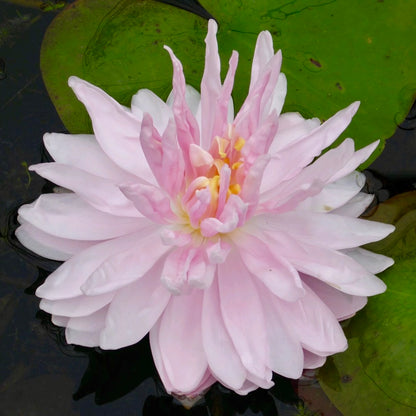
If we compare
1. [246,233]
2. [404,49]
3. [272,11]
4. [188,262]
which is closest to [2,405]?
[188,262]

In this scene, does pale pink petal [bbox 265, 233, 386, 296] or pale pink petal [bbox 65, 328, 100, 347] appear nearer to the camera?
pale pink petal [bbox 265, 233, 386, 296]

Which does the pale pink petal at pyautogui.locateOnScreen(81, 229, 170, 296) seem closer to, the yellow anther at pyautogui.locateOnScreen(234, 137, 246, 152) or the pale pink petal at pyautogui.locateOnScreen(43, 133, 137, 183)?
the pale pink petal at pyautogui.locateOnScreen(43, 133, 137, 183)

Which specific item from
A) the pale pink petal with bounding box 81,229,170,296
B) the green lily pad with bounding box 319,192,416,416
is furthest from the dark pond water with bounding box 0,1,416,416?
the pale pink petal with bounding box 81,229,170,296

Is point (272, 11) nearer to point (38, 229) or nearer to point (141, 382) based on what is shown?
point (38, 229)

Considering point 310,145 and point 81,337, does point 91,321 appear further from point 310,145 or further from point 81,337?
point 310,145

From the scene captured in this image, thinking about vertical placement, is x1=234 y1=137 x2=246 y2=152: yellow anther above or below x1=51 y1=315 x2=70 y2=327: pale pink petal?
above

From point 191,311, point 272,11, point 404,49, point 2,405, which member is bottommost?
point 2,405

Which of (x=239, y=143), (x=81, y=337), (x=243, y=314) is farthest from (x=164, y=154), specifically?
(x=81, y=337)
